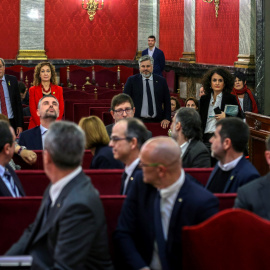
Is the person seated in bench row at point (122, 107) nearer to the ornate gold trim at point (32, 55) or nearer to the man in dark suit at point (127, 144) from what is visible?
the man in dark suit at point (127, 144)

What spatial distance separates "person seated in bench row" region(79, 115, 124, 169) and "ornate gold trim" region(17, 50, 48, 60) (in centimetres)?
938

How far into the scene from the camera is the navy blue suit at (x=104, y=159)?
415 cm

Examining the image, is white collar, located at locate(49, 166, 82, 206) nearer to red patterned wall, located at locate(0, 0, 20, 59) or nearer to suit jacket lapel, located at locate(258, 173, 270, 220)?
suit jacket lapel, located at locate(258, 173, 270, 220)

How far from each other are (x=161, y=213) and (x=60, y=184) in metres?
0.48

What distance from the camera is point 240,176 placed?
10.8 ft

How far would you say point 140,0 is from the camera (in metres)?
14.0

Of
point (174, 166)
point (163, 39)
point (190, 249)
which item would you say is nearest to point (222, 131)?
point (174, 166)

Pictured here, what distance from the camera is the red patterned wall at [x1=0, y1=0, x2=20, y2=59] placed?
523 inches

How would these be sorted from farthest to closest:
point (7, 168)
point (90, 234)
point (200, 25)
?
point (200, 25) → point (7, 168) → point (90, 234)

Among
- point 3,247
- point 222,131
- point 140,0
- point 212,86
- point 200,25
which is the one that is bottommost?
point 3,247

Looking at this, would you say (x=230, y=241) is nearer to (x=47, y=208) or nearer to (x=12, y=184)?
(x=47, y=208)

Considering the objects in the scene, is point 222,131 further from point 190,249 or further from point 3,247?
point 3,247

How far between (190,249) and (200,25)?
954 cm

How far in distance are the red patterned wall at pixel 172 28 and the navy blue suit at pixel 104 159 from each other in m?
8.70
